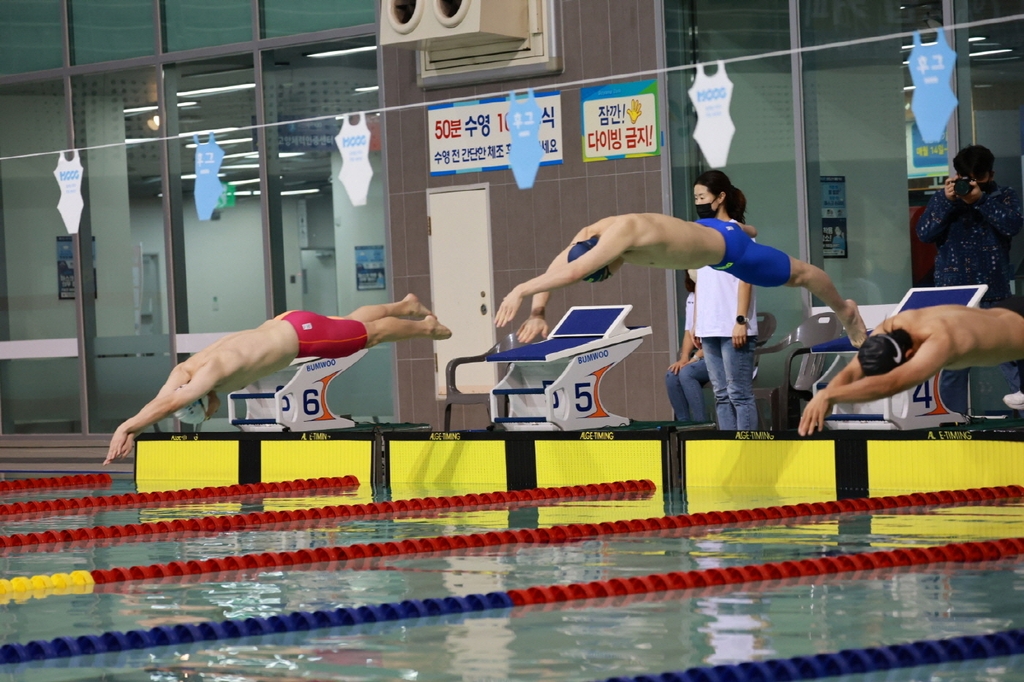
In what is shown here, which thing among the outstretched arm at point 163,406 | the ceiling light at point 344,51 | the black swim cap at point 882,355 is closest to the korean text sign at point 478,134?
the ceiling light at point 344,51

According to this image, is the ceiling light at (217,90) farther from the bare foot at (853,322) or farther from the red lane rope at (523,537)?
the red lane rope at (523,537)

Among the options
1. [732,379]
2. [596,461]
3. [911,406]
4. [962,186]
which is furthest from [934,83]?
[596,461]

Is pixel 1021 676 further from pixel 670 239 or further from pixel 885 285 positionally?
pixel 885 285

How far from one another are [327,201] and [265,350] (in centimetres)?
492

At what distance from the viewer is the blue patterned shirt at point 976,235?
8.77 m

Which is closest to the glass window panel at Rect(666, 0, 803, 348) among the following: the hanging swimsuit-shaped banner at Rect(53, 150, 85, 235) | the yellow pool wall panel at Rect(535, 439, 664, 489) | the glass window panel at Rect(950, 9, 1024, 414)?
the glass window panel at Rect(950, 9, 1024, 414)

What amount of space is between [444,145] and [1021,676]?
961 cm

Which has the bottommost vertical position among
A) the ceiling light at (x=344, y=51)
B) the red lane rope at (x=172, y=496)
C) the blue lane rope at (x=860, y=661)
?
the red lane rope at (x=172, y=496)

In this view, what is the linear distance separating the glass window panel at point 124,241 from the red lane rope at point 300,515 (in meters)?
6.44

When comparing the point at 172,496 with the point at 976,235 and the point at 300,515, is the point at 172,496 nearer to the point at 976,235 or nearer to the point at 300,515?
the point at 300,515

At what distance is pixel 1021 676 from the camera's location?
13.1 feet

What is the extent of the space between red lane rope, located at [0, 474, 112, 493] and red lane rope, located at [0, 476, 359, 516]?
122cm

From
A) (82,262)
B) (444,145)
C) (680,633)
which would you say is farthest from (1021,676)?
(82,262)

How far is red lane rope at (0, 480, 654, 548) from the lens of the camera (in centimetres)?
811
